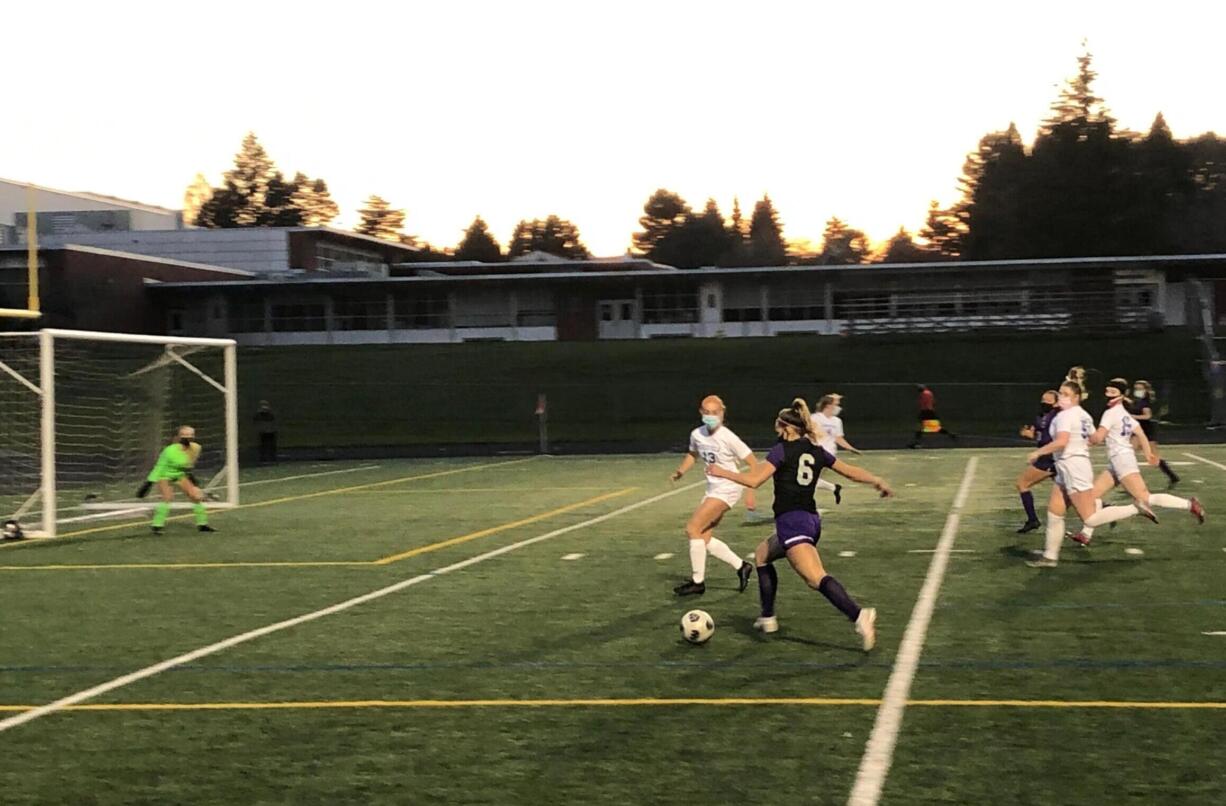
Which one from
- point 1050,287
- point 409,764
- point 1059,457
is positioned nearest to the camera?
point 409,764

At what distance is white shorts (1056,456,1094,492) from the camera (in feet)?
47.3

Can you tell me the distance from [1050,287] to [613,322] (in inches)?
830

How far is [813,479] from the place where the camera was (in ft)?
32.3

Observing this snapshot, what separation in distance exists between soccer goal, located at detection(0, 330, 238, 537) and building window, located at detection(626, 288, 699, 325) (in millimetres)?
33567

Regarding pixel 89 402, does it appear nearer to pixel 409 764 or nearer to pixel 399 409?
pixel 399 409

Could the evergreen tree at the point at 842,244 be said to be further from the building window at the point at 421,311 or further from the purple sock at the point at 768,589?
the purple sock at the point at 768,589

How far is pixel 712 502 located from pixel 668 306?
205ft

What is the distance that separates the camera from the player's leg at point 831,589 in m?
9.63

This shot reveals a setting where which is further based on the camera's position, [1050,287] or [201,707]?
[1050,287]

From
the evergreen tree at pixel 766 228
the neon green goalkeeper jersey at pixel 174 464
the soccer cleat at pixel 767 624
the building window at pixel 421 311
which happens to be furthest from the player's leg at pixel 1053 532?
the evergreen tree at pixel 766 228

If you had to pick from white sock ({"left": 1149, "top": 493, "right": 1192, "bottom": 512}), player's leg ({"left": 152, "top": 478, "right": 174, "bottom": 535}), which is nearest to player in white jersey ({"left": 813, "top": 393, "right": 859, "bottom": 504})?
white sock ({"left": 1149, "top": 493, "right": 1192, "bottom": 512})

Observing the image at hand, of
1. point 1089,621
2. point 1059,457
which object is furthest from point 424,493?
point 1089,621

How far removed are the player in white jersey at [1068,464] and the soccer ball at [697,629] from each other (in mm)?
5208

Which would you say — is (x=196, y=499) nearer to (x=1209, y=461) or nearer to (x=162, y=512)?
(x=162, y=512)
